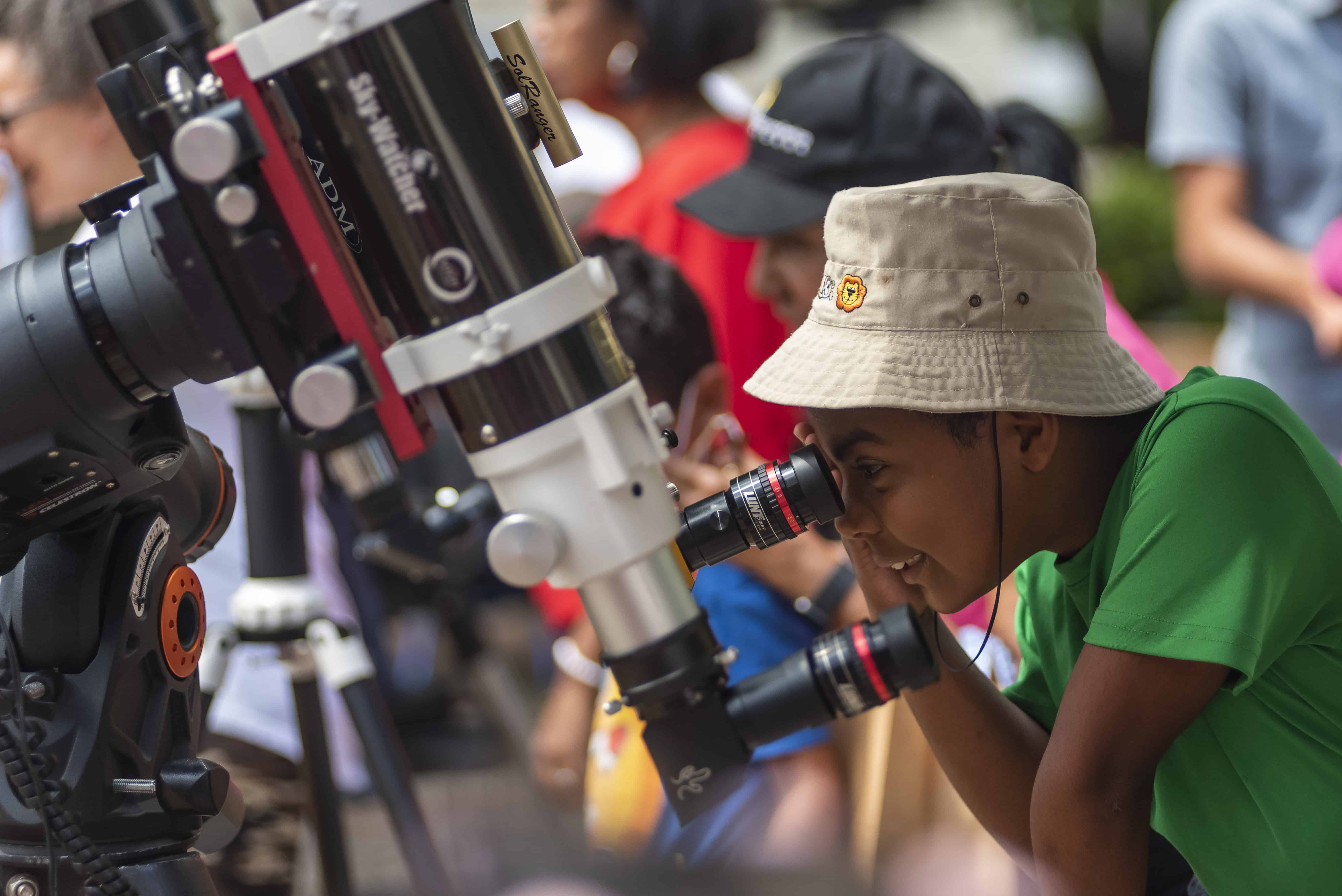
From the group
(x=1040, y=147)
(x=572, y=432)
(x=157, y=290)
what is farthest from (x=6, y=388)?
(x=1040, y=147)

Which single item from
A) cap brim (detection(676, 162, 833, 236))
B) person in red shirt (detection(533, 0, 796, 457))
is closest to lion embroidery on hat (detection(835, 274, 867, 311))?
cap brim (detection(676, 162, 833, 236))

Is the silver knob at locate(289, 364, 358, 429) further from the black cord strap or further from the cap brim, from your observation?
the cap brim

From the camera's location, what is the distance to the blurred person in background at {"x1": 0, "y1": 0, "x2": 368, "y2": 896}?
6.21 ft

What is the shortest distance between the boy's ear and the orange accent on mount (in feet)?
2.72

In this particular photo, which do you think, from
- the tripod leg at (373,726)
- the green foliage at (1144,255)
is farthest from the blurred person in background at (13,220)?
the green foliage at (1144,255)

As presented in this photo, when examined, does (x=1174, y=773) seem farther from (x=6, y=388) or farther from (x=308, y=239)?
(x=6, y=388)

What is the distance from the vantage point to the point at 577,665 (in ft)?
8.72

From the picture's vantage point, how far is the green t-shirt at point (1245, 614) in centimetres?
112

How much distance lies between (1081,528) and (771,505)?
0.37 meters

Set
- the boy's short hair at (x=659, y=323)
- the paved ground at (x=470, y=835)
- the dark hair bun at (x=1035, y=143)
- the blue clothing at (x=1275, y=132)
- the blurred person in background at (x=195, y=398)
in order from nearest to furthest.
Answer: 1. the paved ground at (x=470, y=835)
2. the blurred person in background at (x=195, y=398)
3. the dark hair bun at (x=1035, y=143)
4. the boy's short hair at (x=659, y=323)
5. the blue clothing at (x=1275, y=132)

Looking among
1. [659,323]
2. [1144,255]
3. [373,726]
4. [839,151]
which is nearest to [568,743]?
[373,726]

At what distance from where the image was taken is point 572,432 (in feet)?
3.00

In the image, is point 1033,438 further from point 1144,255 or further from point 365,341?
point 1144,255

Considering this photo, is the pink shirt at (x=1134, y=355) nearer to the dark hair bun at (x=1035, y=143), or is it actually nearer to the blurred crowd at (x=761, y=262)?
the blurred crowd at (x=761, y=262)
